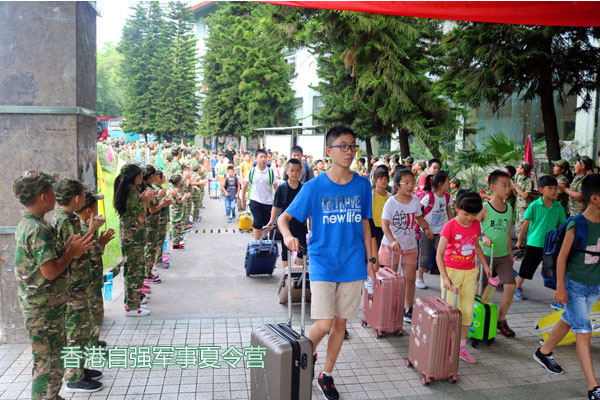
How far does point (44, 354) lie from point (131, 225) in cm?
→ 232

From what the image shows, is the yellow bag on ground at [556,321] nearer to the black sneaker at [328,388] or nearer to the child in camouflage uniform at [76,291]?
the black sneaker at [328,388]

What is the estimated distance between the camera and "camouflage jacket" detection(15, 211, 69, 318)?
3535mm

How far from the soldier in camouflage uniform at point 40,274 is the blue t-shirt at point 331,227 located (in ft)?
6.05

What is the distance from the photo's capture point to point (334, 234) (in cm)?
406

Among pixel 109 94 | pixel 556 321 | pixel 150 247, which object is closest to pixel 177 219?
pixel 150 247

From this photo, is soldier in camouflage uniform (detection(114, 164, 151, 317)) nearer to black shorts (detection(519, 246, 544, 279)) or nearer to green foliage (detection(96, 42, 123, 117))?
black shorts (detection(519, 246, 544, 279))

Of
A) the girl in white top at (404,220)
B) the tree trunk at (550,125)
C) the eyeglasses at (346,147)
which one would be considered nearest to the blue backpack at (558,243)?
the girl in white top at (404,220)

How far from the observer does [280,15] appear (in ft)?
29.5

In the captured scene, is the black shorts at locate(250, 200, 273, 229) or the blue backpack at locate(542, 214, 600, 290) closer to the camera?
the blue backpack at locate(542, 214, 600, 290)

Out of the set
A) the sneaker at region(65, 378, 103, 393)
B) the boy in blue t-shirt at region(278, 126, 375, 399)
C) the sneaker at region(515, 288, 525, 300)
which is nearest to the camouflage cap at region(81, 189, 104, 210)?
the sneaker at region(65, 378, 103, 393)

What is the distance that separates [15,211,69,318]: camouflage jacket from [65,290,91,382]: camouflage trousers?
0.48m

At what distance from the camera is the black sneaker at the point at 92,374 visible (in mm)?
4311

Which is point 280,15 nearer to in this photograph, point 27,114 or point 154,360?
point 27,114

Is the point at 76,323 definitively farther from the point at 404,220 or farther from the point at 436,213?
the point at 436,213
